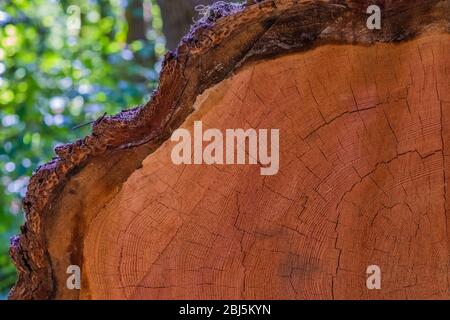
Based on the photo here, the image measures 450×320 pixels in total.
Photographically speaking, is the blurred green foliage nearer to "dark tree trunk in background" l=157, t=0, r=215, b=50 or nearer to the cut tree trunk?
"dark tree trunk in background" l=157, t=0, r=215, b=50

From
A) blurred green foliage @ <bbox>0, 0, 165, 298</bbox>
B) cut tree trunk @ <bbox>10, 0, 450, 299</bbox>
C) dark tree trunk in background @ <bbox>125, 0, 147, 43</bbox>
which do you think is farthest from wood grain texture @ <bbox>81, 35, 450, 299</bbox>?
dark tree trunk in background @ <bbox>125, 0, 147, 43</bbox>

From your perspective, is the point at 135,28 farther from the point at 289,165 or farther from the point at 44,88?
the point at 289,165

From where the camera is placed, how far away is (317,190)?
3.84 feet

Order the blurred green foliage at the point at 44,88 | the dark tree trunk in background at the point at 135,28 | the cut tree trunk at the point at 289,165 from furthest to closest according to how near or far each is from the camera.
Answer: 1. the dark tree trunk in background at the point at 135,28
2. the blurred green foliage at the point at 44,88
3. the cut tree trunk at the point at 289,165

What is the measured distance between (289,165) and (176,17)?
120 cm

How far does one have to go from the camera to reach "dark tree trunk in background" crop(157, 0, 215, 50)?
7.18 feet

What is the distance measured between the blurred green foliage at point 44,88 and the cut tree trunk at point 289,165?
1366 millimetres

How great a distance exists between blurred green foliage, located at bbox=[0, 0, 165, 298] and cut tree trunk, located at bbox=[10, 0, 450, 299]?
1366 mm

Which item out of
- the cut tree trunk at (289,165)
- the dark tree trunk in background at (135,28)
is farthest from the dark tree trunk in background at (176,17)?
the dark tree trunk in background at (135,28)

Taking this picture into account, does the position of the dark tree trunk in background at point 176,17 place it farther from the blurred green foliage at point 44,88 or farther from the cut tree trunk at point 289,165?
the cut tree trunk at point 289,165

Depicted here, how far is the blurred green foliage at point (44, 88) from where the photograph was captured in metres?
2.62

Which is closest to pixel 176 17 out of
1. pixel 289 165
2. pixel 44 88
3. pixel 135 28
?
pixel 44 88

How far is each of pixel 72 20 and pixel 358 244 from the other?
2214 mm
